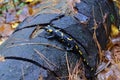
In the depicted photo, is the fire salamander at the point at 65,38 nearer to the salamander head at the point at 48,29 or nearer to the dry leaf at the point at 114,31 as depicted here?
the salamander head at the point at 48,29

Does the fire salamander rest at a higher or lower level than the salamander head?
lower

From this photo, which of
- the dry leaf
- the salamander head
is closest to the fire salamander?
the salamander head

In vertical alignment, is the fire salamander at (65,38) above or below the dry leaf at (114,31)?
above

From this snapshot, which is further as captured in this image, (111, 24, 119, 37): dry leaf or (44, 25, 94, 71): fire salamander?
(111, 24, 119, 37): dry leaf

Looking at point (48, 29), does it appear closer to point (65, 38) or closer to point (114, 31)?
point (65, 38)

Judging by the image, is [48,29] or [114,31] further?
[114,31]

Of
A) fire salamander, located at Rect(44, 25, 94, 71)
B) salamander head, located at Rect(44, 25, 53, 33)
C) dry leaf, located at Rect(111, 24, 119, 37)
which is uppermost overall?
salamander head, located at Rect(44, 25, 53, 33)

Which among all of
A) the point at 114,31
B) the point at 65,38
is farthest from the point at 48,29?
the point at 114,31

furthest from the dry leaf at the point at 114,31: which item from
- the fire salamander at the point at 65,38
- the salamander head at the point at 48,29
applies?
the salamander head at the point at 48,29

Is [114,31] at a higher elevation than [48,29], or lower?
lower

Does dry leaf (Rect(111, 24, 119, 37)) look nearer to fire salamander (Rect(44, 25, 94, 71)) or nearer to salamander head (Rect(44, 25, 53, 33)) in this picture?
fire salamander (Rect(44, 25, 94, 71))

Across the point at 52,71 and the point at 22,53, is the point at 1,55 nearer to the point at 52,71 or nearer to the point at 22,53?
the point at 22,53
